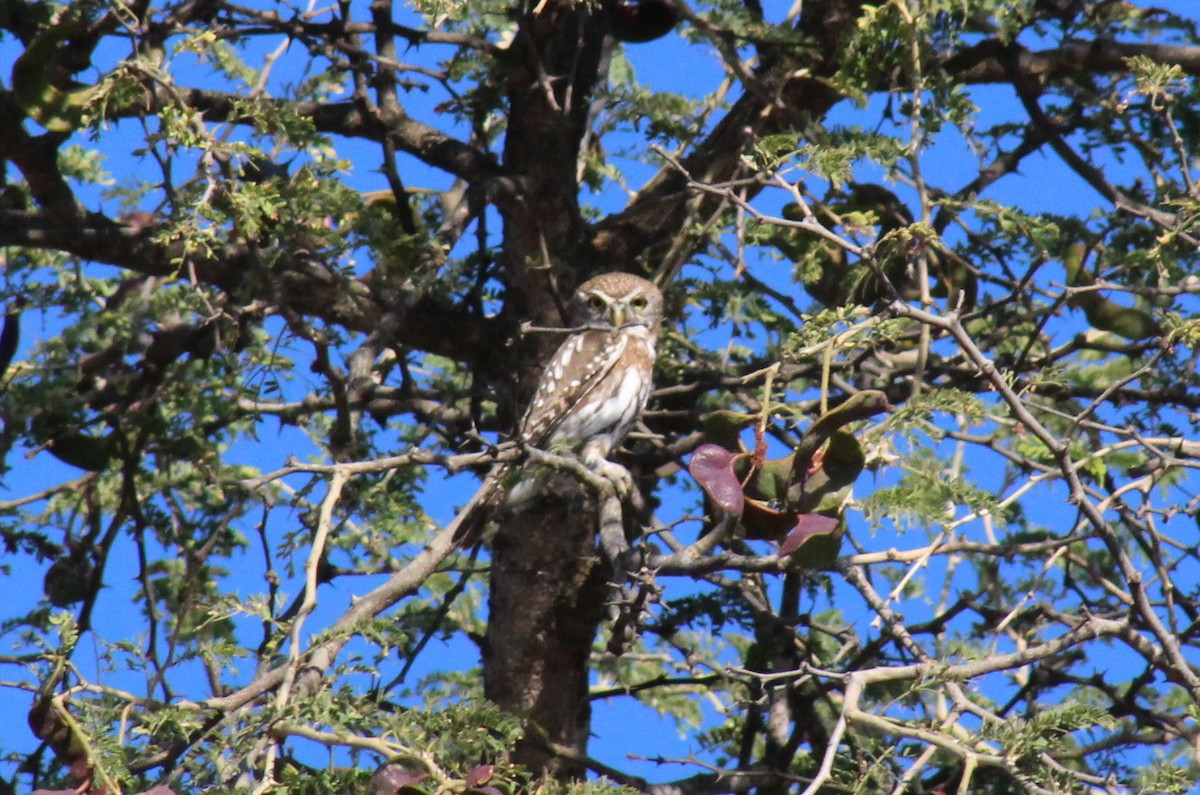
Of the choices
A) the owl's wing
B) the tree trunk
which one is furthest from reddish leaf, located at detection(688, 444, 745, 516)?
the owl's wing

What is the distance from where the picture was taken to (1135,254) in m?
3.54

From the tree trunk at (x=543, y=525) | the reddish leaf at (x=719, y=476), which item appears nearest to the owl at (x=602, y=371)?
the tree trunk at (x=543, y=525)

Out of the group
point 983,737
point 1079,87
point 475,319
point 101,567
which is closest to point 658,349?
point 475,319

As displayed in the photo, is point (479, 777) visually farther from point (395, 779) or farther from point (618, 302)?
point (618, 302)

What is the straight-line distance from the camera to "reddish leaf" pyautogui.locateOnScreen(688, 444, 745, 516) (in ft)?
7.79

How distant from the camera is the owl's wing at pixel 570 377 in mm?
4465

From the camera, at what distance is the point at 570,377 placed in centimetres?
473

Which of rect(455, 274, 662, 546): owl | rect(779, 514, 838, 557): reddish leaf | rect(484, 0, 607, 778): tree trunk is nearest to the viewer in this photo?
rect(779, 514, 838, 557): reddish leaf

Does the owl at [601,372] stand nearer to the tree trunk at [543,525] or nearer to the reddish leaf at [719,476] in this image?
the tree trunk at [543,525]

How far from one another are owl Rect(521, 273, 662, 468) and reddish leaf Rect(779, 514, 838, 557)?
1.88 m

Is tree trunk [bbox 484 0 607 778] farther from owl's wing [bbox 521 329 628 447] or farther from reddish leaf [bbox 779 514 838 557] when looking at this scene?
reddish leaf [bbox 779 514 838 557]

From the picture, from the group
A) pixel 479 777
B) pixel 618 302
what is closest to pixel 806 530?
pixel 479 777

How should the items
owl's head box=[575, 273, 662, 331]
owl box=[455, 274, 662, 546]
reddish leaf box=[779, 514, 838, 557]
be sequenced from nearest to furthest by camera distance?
reddish leaf box=[779, 514, 838, 557] < owl box=[455, 274, 662, 546] < owl's head box=[575, 273, 662, 331]

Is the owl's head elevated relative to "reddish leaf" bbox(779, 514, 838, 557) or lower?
elevated
